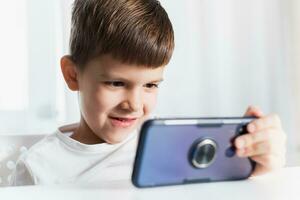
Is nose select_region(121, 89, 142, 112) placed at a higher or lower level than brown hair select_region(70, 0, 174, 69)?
lower

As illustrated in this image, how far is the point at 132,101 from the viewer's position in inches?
27.7

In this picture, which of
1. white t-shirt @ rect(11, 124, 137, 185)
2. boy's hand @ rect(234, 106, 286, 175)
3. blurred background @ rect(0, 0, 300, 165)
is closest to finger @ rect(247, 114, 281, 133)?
boy's hand @ rect(234, 106, 286, 175)

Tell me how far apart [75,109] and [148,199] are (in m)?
1.31

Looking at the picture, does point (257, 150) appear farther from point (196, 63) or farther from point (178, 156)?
point (196, 63)

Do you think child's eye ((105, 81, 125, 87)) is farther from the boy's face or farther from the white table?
the white table

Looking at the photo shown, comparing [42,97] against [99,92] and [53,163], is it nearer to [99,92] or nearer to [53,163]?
[53,163]

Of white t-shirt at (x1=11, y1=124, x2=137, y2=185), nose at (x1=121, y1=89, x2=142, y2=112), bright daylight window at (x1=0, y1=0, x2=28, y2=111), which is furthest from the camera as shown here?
bright daylight window at (x1=0, y1=0, x2=28, y2=111)

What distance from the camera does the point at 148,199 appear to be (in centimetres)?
36

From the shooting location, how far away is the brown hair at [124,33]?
2.41 ft

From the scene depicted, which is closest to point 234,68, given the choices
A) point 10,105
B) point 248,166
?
point 10,105

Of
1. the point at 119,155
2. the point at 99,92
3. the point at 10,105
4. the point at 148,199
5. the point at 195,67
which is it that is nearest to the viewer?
the point at 148,199

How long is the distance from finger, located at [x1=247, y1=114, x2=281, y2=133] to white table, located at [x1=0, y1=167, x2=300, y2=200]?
0.05 m

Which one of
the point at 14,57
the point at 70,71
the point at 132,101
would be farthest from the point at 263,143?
the point at 14,57

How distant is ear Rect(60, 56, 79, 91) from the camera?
2.72 ft
